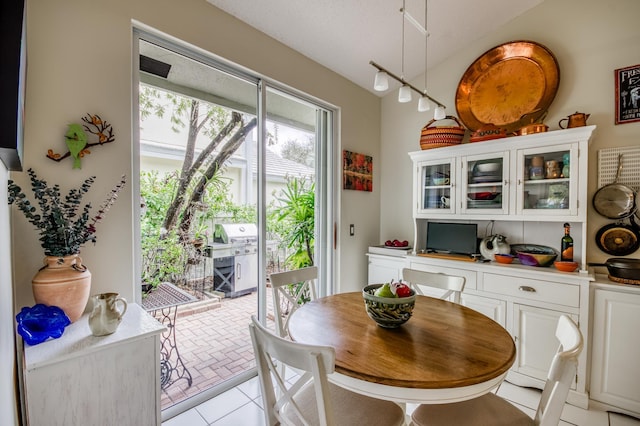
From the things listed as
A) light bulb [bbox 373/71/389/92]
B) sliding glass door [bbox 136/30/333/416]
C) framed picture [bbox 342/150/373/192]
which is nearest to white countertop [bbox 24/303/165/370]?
sliding glass door [bbox 136/30/333/416]

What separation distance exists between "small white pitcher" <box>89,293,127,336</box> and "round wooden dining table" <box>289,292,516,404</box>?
761mm

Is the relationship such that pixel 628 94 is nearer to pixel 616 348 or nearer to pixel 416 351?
pixel 616 348

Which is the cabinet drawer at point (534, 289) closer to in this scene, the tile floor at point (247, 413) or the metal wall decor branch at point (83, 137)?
the tile floor at point (247, 413)

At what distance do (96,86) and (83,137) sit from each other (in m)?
0.30

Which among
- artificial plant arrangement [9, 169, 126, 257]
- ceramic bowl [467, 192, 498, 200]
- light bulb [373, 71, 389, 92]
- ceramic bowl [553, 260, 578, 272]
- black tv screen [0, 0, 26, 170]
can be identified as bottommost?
ceramic bowl [553, 260, 578, 272]

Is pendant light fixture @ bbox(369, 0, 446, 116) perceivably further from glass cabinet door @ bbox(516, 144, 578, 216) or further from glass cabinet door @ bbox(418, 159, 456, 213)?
glass cabinet door @ bbox(516, 144, 578, 216)

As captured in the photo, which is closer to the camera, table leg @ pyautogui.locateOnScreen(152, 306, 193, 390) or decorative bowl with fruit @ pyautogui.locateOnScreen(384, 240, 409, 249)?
table leg @ pyautogui.locateOnScreen(152, 306, 193, 390)

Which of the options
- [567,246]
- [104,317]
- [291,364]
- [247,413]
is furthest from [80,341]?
[567,246]

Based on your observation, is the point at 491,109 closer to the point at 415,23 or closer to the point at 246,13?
the point at 415,23

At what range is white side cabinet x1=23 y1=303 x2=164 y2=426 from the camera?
1084 mm

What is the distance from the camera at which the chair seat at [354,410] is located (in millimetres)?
1247

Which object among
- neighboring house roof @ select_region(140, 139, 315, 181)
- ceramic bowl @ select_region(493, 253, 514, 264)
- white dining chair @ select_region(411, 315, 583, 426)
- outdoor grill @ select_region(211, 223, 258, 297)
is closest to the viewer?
white dining chair @ select_region(411, 315, 583, 426)

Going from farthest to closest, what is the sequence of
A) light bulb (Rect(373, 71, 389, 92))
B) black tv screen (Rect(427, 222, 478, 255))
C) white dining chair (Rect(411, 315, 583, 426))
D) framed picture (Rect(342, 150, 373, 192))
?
framed picture (Rect(342, 150, 373, 192)), black tv screen (Rect(427, 222, 478, 255)), light bulb (Rect(373, 71, 389, 92)), white dining chair (Rect(411, 315, 583, 426))

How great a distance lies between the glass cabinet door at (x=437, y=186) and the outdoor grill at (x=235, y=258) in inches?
66.5
